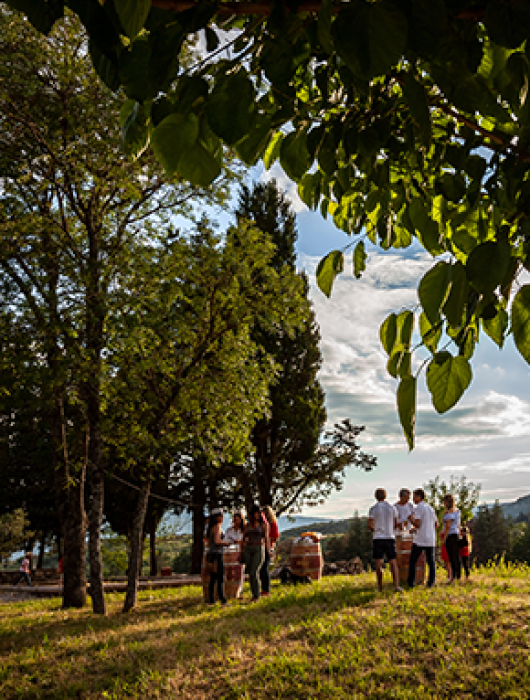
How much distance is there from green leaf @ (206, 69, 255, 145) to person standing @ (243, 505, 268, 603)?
32.3 ft

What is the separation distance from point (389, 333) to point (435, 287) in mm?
345

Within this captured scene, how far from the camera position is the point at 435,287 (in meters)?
0.99

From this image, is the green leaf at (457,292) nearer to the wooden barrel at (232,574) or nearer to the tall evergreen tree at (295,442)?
the wooden barrel at (232,574)

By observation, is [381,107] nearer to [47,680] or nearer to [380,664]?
[380,664]

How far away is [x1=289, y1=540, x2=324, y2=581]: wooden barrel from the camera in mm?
12922

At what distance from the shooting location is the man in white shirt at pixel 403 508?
10.5 metres

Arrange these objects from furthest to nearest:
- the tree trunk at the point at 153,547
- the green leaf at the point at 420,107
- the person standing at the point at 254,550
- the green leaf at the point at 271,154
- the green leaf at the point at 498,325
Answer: the tree trunk at the point at 153,547 < the person standing at the point at 254,550 < the green leaf at the point at 271,154 < the green leaf at the point at 498,325 < the green leaf at the point at 420,107

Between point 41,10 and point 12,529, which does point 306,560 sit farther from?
point 12,529

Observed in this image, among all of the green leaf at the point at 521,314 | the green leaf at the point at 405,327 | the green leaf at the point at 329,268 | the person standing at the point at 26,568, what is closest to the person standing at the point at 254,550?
the green leaf at the point at 329,268

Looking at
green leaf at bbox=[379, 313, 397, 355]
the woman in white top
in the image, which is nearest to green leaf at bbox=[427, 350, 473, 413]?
green leaf at bbox=[379, 313, 397, 355]

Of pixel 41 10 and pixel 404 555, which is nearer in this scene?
pixel 41 10

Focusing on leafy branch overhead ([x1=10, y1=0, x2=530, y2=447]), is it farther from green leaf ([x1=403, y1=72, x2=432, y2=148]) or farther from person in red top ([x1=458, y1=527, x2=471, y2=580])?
person in red top ([x1=458, y1=527, x2=471, y2=580])

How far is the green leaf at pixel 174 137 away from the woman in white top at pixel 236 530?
10.7 m

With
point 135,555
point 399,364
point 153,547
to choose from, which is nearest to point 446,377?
point 399,364
